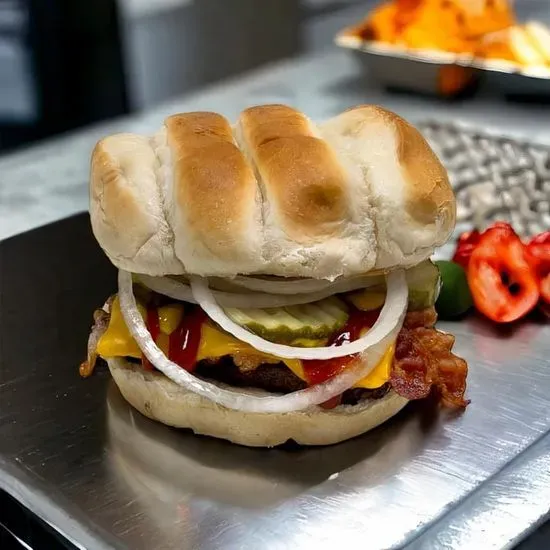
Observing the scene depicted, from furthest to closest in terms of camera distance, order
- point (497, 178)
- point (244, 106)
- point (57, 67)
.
→ point (57, 67) → point (244, 106) → point (497, 178)

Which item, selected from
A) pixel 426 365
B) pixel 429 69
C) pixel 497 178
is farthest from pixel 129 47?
pixel 426 365

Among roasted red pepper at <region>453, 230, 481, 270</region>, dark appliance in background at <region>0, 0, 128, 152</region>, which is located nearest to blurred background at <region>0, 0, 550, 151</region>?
dark appliance in background at <region>0, 0, 128, 152</region>

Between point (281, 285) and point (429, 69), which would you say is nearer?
point (281, 285)

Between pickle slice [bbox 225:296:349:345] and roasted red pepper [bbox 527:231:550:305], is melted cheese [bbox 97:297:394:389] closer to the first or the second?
pickle slice [bbox 225:296:349:345]

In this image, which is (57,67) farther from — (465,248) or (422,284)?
(422,284)

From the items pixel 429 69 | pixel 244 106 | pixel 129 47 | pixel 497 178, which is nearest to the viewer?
pixel 497 178

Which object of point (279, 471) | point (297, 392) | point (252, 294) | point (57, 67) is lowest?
point (57, 67)

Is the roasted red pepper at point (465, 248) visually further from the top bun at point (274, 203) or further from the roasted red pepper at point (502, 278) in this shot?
the top bun at point (274, 203)
